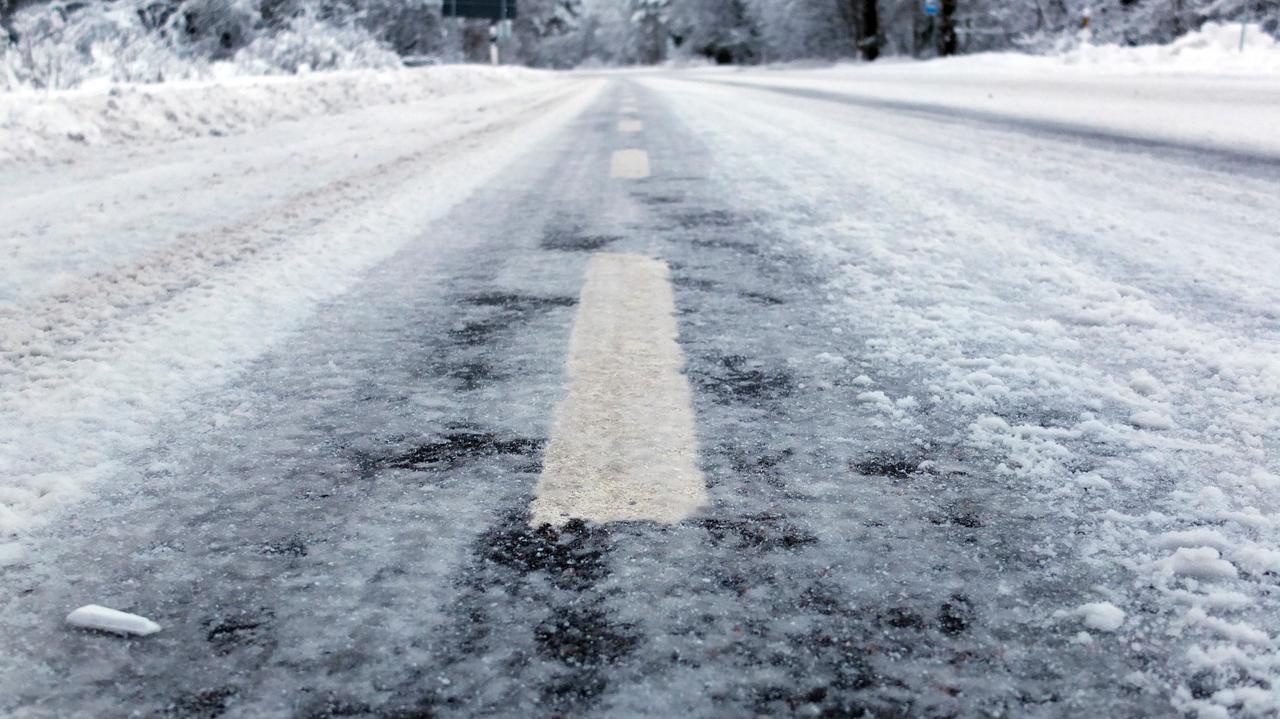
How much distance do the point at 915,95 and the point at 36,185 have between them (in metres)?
12.1

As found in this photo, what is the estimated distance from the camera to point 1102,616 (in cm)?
91

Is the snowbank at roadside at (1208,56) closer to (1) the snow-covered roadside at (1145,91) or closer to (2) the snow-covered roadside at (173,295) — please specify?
(1) the snow-covered roadside at (1145,91)

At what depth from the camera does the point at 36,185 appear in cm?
430

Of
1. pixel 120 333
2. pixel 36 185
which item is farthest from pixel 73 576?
pixel 36 185

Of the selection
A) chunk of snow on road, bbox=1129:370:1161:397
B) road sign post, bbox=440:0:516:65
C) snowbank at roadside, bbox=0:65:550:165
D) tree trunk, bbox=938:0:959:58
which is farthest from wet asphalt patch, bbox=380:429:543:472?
road sign post, bbox=440:0:516:65

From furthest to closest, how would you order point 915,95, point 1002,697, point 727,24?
point 727,24, point 915,95, point 1002,697

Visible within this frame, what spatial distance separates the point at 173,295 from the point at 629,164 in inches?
124

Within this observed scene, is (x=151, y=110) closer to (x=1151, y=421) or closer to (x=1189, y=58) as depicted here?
(x=1151, y=421)

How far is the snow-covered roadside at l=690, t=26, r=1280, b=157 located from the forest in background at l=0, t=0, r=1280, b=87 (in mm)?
8708

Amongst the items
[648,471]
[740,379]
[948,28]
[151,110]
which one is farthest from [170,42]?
[948,28]

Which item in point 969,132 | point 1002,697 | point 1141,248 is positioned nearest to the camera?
point 1002,697

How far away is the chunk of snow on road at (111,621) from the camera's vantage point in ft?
3.00

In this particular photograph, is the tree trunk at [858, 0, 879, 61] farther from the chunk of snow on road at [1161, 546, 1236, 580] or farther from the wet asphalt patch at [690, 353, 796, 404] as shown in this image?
the chunk of snow on road at [1161, 546, 1236, 580]

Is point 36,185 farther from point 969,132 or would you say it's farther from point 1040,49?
point 1040,49
